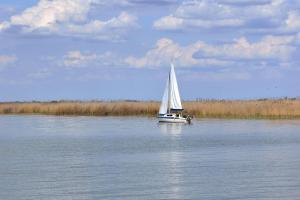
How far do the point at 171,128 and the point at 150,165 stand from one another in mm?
25791

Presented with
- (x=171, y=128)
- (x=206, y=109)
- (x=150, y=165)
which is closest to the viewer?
(x=150, y=165)

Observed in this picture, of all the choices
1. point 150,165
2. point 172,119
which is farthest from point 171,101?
point 150,165

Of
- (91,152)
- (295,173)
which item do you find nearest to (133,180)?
(295,173)

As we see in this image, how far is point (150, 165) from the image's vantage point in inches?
1011

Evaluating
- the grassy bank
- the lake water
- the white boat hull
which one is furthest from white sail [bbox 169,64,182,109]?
the lake water

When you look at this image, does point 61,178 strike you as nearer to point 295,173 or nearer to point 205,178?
point 205,178

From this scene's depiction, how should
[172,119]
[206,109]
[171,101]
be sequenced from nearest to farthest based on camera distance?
[172,119] → [171,101] → [206,109]

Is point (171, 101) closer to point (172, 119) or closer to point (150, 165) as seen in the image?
point (172, 119)

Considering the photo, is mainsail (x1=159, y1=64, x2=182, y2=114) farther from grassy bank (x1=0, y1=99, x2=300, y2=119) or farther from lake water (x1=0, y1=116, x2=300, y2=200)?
lake water (x1=0, y1=116, x2=300, y2=200)

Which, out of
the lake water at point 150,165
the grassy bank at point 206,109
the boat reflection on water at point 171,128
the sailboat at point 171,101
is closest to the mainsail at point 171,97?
the sailboat at point 171,101

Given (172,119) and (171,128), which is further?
(172,119)

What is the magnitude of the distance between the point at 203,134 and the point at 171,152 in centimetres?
1229

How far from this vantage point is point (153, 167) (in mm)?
25000

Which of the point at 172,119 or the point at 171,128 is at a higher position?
the point at 172,119
